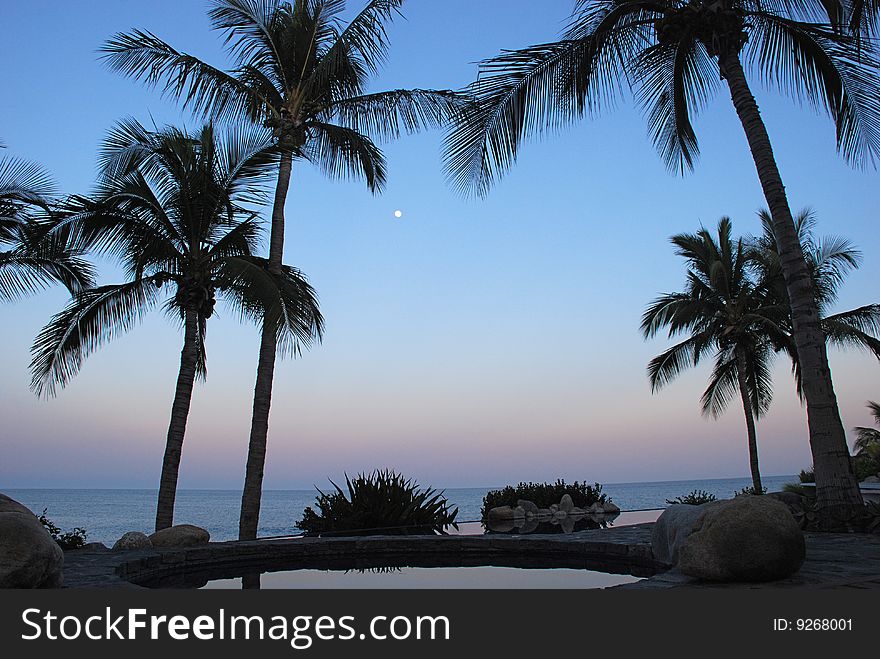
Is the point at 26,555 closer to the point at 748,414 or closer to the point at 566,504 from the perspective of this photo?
the point at 566,504

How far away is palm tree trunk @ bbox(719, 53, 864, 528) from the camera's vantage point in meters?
8.41

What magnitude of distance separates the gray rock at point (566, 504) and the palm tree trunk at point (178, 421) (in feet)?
35.9

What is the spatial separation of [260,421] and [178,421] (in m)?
1.45

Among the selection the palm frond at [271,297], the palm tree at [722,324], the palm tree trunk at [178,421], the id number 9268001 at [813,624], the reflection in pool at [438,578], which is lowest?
the reflection in pool at [438,578]

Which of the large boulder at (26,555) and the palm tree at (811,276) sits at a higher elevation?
the palm tree at (811,276)

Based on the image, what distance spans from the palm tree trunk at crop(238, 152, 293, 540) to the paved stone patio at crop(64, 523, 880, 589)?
6.36 feet

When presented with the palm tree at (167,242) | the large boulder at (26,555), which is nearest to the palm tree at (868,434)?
the palm tree at (167,242)

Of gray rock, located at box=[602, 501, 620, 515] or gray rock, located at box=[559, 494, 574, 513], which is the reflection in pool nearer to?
gray rock, located at box=[559, 494, 574, 513]

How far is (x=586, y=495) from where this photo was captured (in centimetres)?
2009

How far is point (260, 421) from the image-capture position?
38.7 ft

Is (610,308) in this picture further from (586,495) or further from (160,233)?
(160,233)

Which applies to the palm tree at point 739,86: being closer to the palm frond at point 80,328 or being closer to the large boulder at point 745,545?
the large boulder at point 745,545

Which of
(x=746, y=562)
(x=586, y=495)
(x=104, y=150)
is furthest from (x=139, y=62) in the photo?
(x=586, y=495)

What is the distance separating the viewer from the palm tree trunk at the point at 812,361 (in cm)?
841
